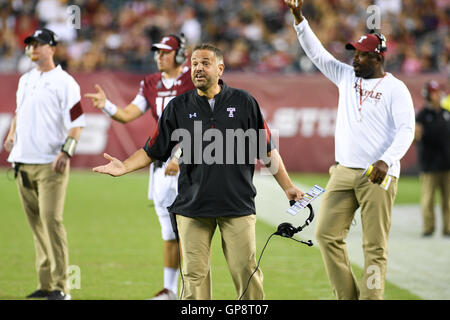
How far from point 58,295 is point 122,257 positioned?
2502mm

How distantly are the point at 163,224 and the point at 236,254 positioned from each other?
6.44ft

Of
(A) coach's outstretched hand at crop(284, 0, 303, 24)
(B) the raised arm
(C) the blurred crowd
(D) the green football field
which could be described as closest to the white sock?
(D) the green football field

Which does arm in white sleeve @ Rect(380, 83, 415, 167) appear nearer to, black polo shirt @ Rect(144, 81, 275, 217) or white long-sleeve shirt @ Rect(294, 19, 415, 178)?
white long-sleeve shirt @ Rect(294, 19, 415, 178)

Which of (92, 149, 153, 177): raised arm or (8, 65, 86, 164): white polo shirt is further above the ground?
(8, 65, 86, 164): white polo shirt

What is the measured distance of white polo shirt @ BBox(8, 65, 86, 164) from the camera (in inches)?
288

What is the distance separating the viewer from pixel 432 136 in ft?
40.7

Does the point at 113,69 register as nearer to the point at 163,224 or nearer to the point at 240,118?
the point at 163,224

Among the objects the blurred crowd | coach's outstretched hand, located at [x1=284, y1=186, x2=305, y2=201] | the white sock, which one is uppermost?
the blurred crowd

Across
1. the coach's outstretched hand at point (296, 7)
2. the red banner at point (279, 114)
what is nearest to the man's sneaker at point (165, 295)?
the coach's outstretched hand at point (296, 7)

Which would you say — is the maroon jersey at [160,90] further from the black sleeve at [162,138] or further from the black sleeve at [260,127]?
the black sleeve at [260,127]

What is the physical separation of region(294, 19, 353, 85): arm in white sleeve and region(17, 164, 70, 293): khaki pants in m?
2.57

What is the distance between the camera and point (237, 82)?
19.0 metres

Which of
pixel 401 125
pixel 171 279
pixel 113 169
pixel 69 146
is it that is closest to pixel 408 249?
pixel 171 279
